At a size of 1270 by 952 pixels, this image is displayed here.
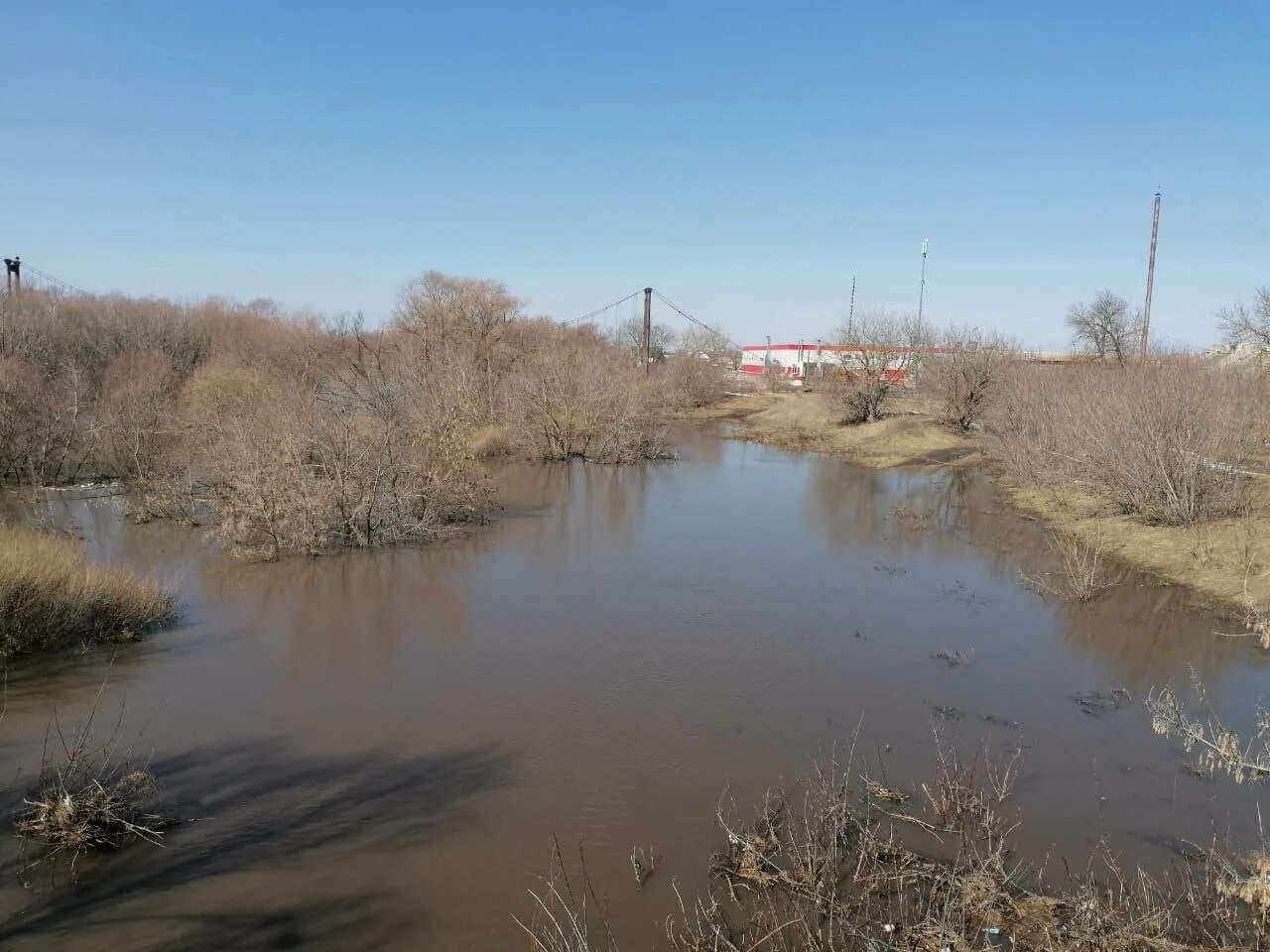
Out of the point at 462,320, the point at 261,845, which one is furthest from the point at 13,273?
the point at 261,845

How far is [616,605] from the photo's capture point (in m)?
10.2

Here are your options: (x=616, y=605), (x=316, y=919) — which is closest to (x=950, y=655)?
(x=616, y=605)

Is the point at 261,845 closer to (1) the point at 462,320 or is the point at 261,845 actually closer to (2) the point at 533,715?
(2) the point at 533,715

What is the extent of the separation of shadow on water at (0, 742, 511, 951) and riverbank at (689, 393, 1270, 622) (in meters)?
6.21

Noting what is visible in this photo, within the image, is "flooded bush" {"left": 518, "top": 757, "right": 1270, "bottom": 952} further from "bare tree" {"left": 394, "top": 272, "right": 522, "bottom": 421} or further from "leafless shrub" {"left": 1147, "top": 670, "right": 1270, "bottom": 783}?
"bare tree" {"left": 394, "top": 272, "right": 522, "bottom": 421}

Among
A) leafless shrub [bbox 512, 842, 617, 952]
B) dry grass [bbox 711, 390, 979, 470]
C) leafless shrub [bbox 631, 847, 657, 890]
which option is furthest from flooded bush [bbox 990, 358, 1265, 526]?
leafless shrub [bbox 512, 842, 617, 952]

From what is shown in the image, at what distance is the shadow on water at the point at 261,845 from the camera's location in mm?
4355

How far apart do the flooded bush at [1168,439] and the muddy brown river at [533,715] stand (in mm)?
2452

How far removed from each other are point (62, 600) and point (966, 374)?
26.5 meters

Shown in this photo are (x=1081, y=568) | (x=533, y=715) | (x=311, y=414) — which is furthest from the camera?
(x=311, y=414)

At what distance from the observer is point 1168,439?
13.0m

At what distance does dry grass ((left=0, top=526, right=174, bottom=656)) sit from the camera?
741 centimetres

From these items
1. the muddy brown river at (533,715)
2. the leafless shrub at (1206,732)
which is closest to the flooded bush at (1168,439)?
the muddy brown river at (533,715)

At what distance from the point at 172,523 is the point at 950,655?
11904 millimetres
